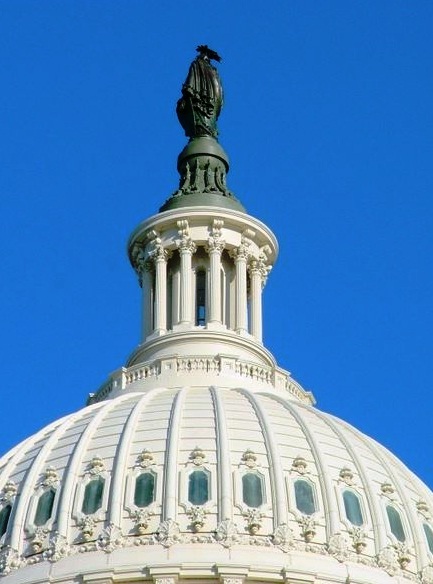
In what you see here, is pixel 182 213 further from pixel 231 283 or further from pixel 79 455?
pixel 79 455

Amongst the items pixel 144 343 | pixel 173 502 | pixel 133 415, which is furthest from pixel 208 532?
pixel 144 343

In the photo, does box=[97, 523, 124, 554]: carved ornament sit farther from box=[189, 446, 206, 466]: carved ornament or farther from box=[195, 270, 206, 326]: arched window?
box=[195, 270, 206, 326]: arched window

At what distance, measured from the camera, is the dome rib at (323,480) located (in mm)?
80000

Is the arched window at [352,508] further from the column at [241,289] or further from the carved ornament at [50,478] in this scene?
the column at [241,289]

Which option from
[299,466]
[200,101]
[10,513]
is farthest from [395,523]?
[200,101]

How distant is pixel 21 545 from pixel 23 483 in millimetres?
3403

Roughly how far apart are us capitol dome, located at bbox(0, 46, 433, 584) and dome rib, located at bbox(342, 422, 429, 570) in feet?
0.21

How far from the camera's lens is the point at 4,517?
81938 mm

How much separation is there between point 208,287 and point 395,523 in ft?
50.2

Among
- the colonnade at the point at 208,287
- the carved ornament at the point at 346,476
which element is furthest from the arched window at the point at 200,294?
the carved ornament at the point at 346,476

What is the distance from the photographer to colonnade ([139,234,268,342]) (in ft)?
306

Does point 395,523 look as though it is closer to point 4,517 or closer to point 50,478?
point 50,478

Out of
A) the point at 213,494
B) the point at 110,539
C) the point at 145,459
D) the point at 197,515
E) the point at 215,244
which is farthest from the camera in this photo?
the point at 215,244

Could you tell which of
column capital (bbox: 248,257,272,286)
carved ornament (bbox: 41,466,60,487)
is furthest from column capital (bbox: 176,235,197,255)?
carved ornament (bbox: 41,466,60,487)
